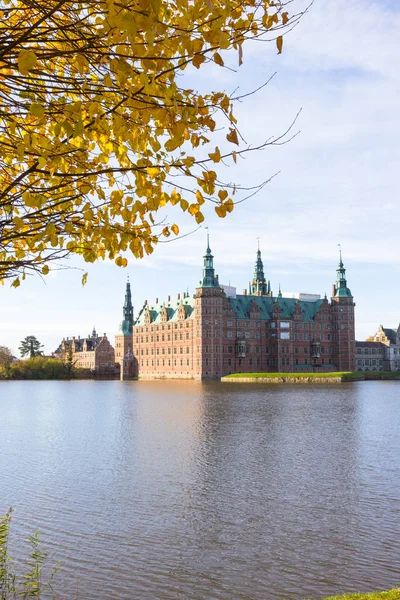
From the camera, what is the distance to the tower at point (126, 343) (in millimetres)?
113438

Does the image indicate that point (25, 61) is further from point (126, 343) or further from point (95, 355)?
point (95, 355)

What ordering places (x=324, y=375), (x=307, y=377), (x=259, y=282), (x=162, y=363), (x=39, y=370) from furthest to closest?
(x=259, y=282), (x=39, y=370), (x=162, y=363), (x=324, y=375), (x=307, y=377)

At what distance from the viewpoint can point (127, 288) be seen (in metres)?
117

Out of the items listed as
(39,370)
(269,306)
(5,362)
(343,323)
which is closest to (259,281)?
(269,306)

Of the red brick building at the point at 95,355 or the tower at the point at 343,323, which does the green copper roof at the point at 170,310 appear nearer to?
the red brick building at the point at 95,355

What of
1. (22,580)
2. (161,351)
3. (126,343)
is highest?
(126,343)

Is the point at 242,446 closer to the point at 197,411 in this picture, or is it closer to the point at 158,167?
the point at 197,411

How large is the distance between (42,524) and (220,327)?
79.0m

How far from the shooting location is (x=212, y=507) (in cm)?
1462

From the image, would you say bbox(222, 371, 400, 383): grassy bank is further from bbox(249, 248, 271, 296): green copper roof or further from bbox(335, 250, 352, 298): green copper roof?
bbox(249, 248, 271, 296): green copper roof

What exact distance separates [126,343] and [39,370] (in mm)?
17858

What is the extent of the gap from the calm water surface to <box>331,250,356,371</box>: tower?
7392 cm

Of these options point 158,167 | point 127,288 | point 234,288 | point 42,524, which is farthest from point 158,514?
point 127,288

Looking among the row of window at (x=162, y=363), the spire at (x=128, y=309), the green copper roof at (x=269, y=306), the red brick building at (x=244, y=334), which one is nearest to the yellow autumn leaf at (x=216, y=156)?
the red brick building at (x=244, y=334)
